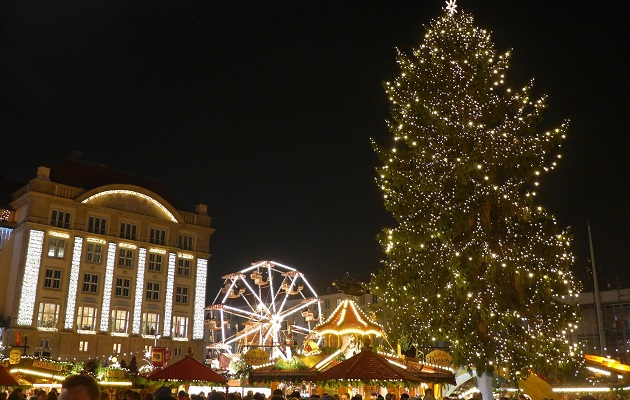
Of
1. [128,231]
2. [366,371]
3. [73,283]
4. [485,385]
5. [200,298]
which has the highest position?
[128,231]

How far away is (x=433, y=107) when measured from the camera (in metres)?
→ 20.2

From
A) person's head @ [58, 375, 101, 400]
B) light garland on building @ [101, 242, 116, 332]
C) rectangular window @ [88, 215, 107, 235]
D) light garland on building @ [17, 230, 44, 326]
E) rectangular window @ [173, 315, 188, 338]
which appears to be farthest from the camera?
rectangular window @ [173, 315, 188, 338]

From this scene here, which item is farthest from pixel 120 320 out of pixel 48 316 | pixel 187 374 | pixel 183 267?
pixel 187 374

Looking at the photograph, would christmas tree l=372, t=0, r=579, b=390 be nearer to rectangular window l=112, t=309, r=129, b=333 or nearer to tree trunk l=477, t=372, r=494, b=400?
tree trunk l=477, t=372, r=494, b=400

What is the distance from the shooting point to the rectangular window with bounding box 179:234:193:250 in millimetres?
56578

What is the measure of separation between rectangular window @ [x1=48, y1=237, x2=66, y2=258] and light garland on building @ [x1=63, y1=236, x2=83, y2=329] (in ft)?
2.88

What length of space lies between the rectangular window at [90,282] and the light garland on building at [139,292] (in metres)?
3.66

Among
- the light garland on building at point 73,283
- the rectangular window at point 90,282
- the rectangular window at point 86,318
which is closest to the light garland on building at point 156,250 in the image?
the rectangular window at point 90,282

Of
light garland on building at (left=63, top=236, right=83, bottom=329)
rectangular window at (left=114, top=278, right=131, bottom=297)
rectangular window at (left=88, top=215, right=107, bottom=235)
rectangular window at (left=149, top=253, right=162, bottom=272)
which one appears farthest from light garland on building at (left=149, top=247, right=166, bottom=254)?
light garland on building at (left=63, top=236, right=83, bottom=329)

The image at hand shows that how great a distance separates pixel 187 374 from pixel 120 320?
120 feet

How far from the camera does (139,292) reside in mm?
51562

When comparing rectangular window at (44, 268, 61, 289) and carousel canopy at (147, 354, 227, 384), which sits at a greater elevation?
rectangular window at (44, 268, 61, 289)

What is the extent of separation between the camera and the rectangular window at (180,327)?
53.5m

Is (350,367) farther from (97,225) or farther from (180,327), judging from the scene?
(180,327)
